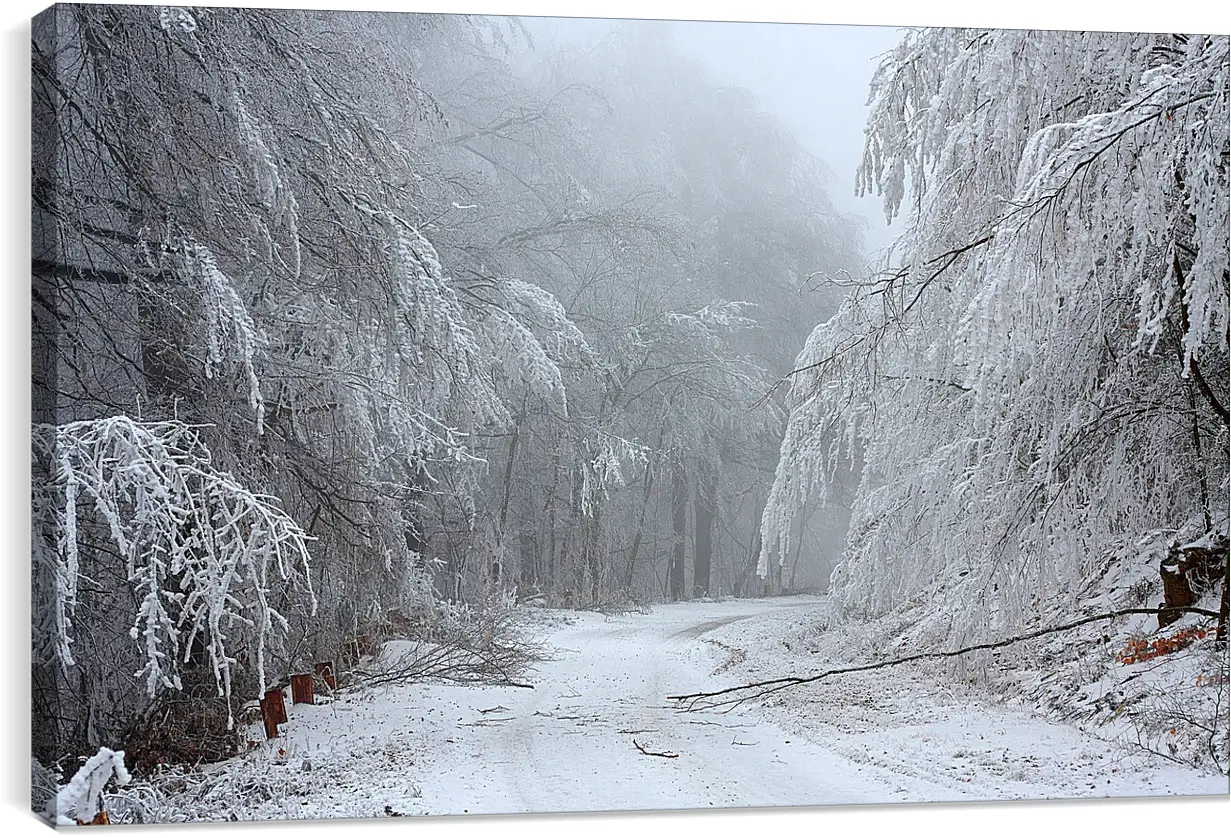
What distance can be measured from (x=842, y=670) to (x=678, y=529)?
658 millimetres

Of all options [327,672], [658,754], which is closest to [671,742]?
[658,754]

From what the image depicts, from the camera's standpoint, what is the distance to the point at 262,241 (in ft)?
12.1

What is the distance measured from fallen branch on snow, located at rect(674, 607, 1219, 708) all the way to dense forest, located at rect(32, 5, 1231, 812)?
33mm

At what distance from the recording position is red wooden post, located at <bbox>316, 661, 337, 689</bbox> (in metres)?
3.83

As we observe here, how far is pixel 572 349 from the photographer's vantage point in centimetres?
403

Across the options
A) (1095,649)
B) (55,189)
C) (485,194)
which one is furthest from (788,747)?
(55,189)

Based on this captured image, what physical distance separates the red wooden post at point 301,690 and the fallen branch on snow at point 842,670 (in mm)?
1045

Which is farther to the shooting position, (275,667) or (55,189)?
(275,667)

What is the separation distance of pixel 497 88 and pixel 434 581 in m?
1.45

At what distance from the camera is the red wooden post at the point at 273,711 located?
3.71 metres

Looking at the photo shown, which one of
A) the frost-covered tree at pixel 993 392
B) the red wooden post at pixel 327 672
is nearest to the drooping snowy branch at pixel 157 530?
the red wooden post at pixel 327 672

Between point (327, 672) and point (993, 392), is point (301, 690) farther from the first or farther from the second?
point (993, 392)

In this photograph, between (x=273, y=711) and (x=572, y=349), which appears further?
(x=572, y=349)

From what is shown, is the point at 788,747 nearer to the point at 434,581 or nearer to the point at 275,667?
the point at 434,581
